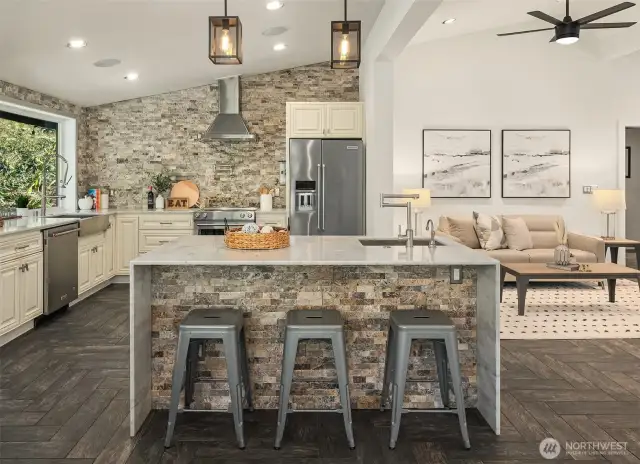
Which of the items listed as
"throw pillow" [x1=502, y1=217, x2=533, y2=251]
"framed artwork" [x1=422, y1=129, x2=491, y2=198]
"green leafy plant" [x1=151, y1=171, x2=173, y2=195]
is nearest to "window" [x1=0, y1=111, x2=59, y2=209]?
"green leafy plant" [x1=151, y1=171, x2=173, y2=195]

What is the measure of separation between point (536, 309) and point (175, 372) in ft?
13.3

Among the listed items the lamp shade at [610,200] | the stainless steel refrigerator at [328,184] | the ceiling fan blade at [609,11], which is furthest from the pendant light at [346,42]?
the lamp shade at [610,200]

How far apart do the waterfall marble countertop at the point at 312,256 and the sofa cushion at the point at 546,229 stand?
402 centimetres

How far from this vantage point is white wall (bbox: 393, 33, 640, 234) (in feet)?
24.1

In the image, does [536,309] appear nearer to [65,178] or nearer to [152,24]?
[152,24]

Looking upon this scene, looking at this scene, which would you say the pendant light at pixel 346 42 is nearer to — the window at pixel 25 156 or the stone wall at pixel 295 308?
the stone wall at pixel 295 308

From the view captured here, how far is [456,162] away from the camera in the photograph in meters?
7.37

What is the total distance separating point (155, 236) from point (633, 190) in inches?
328

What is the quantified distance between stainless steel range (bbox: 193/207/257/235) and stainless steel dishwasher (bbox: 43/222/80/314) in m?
1.57

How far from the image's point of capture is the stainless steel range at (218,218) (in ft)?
21.8

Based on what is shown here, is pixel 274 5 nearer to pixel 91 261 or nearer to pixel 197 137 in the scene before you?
pixel 197 137

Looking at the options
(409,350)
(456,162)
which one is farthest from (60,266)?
(456,162)

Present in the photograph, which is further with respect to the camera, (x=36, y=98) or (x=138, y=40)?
(x=36, y=98)

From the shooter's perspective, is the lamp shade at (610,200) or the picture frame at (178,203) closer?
the lamp shade at (610,200)
